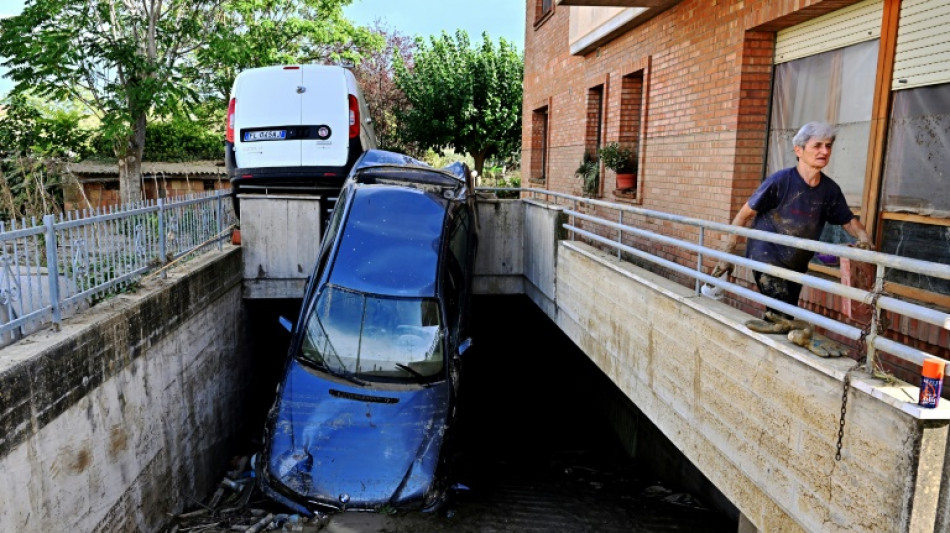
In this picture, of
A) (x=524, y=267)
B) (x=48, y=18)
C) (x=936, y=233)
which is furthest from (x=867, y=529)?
(x=48, y=18)

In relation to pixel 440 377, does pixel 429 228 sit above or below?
above

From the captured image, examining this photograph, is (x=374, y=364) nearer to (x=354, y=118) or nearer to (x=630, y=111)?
(x=354, y=118)

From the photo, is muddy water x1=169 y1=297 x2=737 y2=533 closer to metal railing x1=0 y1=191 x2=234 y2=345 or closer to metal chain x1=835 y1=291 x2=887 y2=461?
metal railing x1=0 y1=191 x2=234 y2=345

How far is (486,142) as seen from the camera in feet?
84.7

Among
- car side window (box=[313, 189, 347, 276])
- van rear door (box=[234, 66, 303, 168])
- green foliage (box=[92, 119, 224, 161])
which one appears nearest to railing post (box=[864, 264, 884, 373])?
car side window (box=[313, 189, 347, 276])

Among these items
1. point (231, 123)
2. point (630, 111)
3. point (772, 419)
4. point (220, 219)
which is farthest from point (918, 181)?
point (220, 219)

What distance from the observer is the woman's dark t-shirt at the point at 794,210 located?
397 centimetres

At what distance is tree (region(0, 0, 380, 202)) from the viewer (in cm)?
1401

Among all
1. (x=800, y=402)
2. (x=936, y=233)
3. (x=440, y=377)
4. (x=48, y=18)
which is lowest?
(x=440, y=377)

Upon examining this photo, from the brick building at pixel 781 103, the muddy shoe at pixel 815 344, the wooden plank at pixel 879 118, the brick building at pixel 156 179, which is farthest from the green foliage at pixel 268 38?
the muddy shoe at pixel 815 344

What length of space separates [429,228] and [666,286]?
3.57 m

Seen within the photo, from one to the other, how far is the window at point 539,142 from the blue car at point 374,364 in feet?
21.8

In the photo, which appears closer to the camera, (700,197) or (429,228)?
(700,197)

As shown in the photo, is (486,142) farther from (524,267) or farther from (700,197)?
(700,197)
